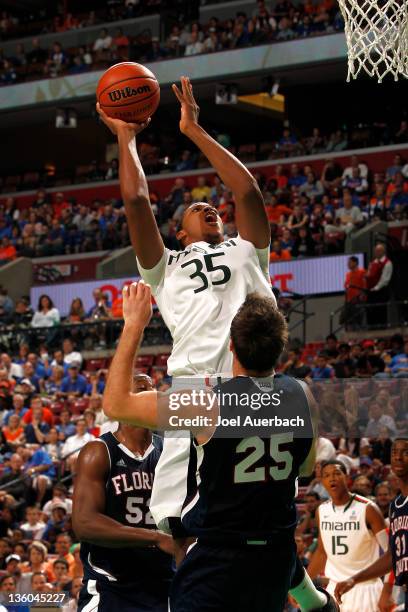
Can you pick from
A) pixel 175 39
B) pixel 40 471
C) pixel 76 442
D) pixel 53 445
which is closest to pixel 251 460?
pixel 40 471

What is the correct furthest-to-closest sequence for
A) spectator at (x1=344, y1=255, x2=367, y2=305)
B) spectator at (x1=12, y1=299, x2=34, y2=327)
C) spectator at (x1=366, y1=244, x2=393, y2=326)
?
spectator at (x1=12, y1=299, x2=34, y2=327) → spectator at (x1=344, y1=255, x2=367, y2=305) → spectator at (x1=366, y1=244, x2=393, y2=326)

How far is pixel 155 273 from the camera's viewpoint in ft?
17.6

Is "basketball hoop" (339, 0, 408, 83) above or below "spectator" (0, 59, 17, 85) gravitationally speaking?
below

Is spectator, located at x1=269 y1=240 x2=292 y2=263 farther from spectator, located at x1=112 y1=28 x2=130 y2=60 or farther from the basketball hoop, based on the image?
the basketball hoop

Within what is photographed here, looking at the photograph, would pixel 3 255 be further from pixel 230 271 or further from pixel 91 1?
pixel 230 271

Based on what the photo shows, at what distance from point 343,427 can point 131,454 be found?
7.71 metres

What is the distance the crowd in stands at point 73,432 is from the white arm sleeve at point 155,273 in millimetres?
4851

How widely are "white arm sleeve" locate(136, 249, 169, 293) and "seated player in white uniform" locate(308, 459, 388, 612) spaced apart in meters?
4.57

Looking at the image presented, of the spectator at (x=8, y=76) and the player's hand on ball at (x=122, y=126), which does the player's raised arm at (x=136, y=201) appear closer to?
the player's hand on ball at (x=122, y=126)

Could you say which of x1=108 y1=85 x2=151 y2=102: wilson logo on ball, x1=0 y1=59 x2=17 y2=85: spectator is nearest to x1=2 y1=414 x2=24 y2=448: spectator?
x1=108 y1=85 x2=151 y2=102: wilson logo on ball

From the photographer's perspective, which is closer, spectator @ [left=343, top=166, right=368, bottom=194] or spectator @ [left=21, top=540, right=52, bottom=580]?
spectator @ [left=21, top=540, right=52, bottom=580]

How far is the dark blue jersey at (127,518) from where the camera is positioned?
5.93m

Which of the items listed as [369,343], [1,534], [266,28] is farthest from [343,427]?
[266,28]

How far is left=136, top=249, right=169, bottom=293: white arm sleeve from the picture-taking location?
5.34 meters
